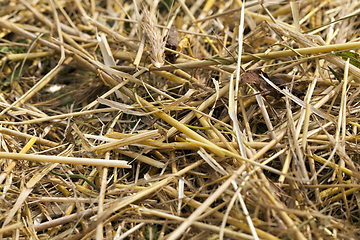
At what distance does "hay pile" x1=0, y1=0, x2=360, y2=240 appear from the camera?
2.68 ft

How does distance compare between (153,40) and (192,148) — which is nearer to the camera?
(192,148)

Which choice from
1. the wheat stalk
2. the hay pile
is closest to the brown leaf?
the hay pile

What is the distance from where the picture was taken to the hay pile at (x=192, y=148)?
32.1 inches

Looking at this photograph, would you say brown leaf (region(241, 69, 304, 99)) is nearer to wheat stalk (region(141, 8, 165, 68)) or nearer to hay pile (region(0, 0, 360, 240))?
hay pile (region(0, 0, 360, 240))

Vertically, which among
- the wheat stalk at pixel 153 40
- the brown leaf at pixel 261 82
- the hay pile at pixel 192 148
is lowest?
the hay pile at pixel 192 148

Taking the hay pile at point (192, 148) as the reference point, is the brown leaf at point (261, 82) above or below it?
above

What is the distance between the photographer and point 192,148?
0.98 meters

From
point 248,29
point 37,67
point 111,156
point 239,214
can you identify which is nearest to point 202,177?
point 239,214

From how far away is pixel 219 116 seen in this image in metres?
1.14

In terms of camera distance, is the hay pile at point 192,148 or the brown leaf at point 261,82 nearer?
the hay pile at point 192,148

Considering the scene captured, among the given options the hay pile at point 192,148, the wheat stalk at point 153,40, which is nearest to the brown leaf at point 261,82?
the hay pile at point 192,148

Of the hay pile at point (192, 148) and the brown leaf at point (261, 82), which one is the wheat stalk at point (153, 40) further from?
the brown leaf at point (261, 82)

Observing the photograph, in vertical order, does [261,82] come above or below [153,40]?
below

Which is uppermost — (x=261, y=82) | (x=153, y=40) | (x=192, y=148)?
(x=153, y=40)
